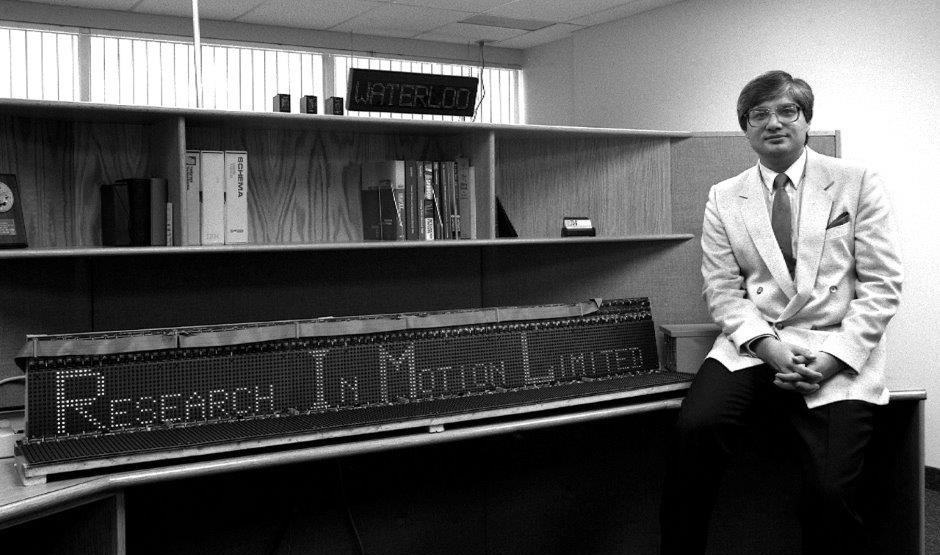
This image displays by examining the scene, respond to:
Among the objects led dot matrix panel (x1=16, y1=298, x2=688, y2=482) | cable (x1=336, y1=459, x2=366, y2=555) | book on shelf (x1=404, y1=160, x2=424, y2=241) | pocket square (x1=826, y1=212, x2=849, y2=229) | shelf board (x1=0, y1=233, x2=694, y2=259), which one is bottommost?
cable (x1=336, y1=459, x2=366, y2=555)

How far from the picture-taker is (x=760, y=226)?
2438mm

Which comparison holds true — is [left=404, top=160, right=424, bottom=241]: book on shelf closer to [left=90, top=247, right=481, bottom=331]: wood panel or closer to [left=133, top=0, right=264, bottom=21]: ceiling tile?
[left=90, top=247, right=481, bottom=331]: wood panel

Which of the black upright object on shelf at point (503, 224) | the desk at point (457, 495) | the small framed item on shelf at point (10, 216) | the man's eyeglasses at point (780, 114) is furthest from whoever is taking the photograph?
the black upright object on shelf at point (503, 224)

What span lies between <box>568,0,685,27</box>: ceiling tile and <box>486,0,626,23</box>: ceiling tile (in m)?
0.08

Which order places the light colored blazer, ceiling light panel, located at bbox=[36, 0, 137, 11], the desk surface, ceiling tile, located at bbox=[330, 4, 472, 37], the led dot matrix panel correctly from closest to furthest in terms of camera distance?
the desk surface < the led dot matrix panel < the light colored blazer < ceiling light panel, located at bbox=[36, 0, 137, 11] < ceiling tile, located at bbox=[330, 4, 472, 37]

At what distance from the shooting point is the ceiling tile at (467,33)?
7.25 metres

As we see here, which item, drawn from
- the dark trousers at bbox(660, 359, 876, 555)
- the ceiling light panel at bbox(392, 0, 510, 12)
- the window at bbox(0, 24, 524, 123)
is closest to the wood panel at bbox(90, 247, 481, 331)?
the dark trousers at bbox(660, 359, 876, 555)

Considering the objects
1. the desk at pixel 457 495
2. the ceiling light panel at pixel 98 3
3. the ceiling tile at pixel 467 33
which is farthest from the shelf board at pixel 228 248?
the ceiling tile at pixel 467 33

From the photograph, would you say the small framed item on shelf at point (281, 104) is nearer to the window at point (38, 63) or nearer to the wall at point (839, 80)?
the wall at point (839, 80)

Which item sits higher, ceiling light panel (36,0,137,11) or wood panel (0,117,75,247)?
ceiling light panel (36,0,137,11)

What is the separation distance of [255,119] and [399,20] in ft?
16.3

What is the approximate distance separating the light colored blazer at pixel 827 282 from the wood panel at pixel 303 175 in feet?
2.72

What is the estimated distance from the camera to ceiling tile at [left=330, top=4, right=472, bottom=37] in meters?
6.68

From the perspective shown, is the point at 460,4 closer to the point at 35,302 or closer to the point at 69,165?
the point at 69,165
